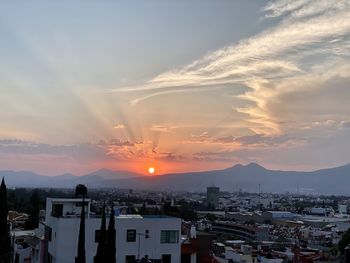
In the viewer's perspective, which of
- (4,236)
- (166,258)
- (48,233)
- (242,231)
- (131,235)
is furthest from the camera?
(242,231)

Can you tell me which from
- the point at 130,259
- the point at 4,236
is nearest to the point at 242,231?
the point at 130,259

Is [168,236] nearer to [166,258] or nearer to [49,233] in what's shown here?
[166,258]

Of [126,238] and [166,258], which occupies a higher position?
[126,238]

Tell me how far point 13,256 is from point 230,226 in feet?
274

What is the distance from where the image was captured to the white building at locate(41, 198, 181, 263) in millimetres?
32469

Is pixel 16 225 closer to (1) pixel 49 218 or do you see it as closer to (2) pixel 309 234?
(1) pixel 49 218

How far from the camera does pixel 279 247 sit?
241ft

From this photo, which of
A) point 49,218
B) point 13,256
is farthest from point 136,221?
point 13,256

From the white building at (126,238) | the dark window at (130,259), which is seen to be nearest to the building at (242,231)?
the white building at (126,238)

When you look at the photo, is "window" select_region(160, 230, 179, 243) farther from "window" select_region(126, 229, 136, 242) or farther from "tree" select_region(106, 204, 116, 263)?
"tree" select_region(106, 204, 116, 263)

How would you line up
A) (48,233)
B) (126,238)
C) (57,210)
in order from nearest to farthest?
(126,238)
(48,233)
(57,210)

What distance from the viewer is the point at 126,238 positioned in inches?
1314

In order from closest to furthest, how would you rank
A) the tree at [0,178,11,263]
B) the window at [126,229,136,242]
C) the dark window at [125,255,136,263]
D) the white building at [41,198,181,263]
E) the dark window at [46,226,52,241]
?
the white building at [41,198,181,263]
the dark window at [125,255,136,263]
the window at [126,229,136,242]
the dark window at [46,226,52,241]
the tree at [0,178,11,263]

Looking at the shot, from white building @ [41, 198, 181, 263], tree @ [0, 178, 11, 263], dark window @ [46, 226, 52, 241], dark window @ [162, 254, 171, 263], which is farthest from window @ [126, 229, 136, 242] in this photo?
tree @ [0, 178, 11, 263]
